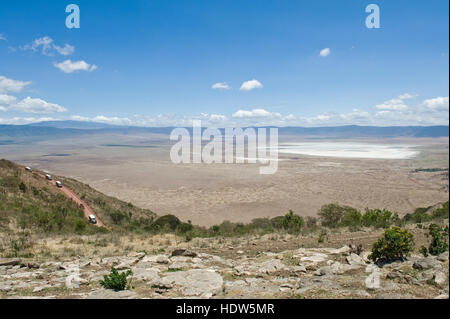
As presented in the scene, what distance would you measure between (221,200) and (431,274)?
133ft

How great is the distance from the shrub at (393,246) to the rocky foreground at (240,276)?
0.99ft

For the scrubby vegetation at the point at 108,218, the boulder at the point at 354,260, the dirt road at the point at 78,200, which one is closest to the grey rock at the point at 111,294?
the boulder at the point at 354,260

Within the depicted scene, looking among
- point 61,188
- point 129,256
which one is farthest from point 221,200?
point 129,256

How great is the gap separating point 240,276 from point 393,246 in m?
4.58

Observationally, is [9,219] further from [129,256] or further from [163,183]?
[163,183]

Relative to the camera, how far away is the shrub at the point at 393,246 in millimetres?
8148

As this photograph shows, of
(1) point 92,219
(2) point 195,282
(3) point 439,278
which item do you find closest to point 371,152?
(1) point 92,219

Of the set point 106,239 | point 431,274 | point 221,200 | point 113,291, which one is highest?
point 431,274

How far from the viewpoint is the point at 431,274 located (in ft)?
21.3

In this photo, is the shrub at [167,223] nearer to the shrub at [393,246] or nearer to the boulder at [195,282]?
the boulder at [195,282]

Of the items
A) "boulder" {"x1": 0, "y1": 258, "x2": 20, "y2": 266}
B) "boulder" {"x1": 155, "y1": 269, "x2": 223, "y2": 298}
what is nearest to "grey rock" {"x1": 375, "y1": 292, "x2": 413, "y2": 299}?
"boulder" {"x1": 155, "y1": 269, "x2": 223, "y2": 298}

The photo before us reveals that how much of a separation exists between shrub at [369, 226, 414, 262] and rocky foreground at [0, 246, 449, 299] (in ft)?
0.99

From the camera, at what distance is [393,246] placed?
8.17m
